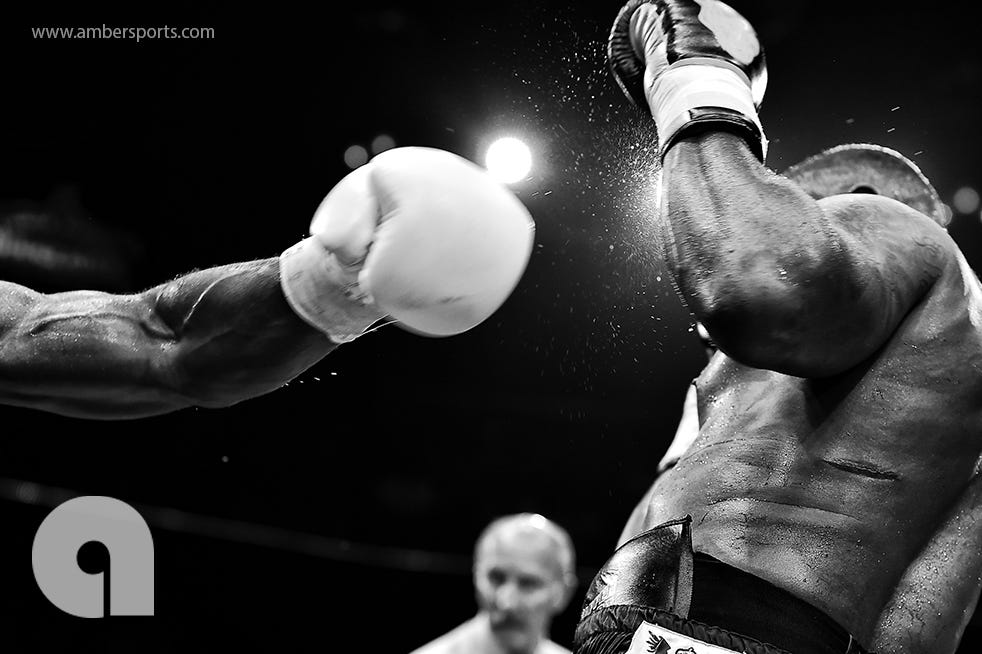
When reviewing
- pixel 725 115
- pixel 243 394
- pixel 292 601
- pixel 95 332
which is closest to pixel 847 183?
pixel 725 115

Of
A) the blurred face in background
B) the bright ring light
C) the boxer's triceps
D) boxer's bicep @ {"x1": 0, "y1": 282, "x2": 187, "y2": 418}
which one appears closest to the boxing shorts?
the boxer's triceps

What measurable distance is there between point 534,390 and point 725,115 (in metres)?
5.47

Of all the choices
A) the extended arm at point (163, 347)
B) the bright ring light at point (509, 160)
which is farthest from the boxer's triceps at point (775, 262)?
the bright ring light at point (509, 160)

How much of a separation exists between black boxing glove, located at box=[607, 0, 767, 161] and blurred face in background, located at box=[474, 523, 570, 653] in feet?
8.78

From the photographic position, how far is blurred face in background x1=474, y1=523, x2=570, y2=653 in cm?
395

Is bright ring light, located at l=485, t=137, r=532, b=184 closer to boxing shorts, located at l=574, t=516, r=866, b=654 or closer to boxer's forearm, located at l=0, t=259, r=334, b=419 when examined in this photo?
boxer's forearm, located at l=0, t=259, r=334, b=419

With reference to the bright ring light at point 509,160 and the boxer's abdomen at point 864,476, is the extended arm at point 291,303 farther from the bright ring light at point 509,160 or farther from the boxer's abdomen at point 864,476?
the bright ring light at point 509,160

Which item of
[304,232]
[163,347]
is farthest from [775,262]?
[304,232]

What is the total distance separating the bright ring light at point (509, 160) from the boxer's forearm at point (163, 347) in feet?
11.6

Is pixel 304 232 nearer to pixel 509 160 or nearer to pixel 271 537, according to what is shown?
pixel 509 160

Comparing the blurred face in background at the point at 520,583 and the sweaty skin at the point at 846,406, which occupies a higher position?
the sweaty skin at the point at 846,406

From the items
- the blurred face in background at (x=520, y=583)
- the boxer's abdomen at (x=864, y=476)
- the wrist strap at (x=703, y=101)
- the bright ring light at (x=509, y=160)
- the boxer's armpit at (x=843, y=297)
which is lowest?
the blurred face in background at (x=520, y=583)

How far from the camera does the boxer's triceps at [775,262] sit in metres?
1.22

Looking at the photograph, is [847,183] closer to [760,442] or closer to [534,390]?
[760,442]
